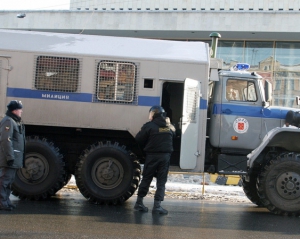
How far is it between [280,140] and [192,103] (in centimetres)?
174

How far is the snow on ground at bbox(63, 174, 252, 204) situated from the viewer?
39.0ft

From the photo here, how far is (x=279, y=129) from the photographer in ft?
29.7

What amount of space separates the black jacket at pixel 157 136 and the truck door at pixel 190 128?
76cm

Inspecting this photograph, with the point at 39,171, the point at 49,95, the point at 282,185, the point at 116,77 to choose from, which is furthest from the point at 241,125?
the point at 39,171

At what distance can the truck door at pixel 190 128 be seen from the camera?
30.9 feet

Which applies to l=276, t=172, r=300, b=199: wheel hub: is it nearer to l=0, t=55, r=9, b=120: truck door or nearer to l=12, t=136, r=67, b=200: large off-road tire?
l=12, t=136, r=67, b=200: large off-road tire

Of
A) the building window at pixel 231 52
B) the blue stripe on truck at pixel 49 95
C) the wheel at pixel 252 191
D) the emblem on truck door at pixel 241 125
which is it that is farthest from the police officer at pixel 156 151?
the building window at pixel 231 52

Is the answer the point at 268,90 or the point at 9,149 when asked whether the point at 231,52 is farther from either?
the point at 9,149

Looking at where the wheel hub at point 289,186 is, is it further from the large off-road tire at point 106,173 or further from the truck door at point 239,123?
the large off-road tire at point 106,173

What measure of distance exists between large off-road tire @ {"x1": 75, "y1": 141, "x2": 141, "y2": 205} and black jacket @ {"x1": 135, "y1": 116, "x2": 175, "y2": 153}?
2.73 feet

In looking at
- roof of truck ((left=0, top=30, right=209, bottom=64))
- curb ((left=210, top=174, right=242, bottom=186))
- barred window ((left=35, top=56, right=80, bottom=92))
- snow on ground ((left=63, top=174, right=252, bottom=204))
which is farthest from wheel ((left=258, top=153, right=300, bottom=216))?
barred window ((left=35, top=56, right=80, bottom=92))

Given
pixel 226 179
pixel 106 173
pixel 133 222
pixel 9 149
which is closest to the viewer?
pixel 133 222

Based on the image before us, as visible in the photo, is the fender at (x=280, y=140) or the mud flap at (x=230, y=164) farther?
the mud flap at (x=230, y=164)

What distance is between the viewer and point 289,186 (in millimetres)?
9000
